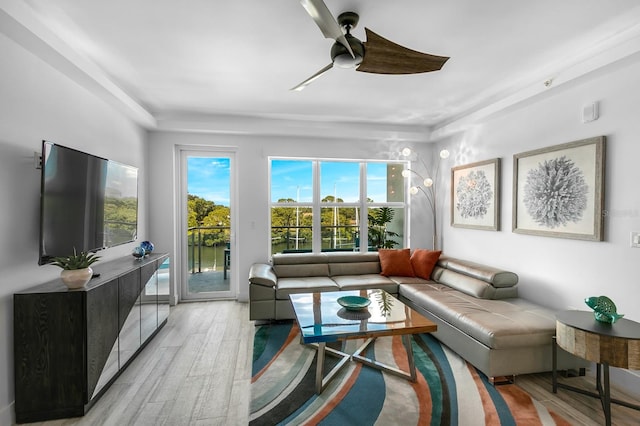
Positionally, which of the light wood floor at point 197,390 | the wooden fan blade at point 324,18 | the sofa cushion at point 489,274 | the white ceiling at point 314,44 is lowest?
the light wood floor at point 197,390

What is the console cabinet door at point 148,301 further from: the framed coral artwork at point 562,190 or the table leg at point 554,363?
the framed coral artwork at point 562,190

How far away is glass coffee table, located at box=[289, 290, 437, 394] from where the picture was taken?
2.30 m

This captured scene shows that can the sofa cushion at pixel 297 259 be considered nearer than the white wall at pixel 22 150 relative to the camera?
No

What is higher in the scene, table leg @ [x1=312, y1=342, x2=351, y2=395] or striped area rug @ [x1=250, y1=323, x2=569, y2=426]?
table leg @ [x1=312, y1=342, x2=351, y2=395]

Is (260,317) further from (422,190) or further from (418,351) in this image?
(422,190)

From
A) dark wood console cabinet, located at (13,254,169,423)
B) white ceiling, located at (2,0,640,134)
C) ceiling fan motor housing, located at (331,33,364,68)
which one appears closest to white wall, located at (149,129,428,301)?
white ceiling, located at (2,0,640,134)

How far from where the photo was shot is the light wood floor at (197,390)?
2129 millimetres

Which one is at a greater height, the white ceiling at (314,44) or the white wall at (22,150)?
the white ceiling at (314,44)

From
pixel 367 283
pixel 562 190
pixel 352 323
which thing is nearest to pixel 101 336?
pixel 352 323

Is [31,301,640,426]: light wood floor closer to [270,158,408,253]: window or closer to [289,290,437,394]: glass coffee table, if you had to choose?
[289,290,437,394]: glass coffee table

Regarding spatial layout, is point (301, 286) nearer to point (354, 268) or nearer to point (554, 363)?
point (354, 268)

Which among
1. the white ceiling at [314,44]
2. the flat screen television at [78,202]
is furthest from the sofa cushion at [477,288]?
the flat screen television at [78,202]

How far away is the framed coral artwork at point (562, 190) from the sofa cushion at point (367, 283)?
61.3 inches

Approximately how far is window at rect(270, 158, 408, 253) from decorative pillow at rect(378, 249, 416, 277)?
2.53 feet
